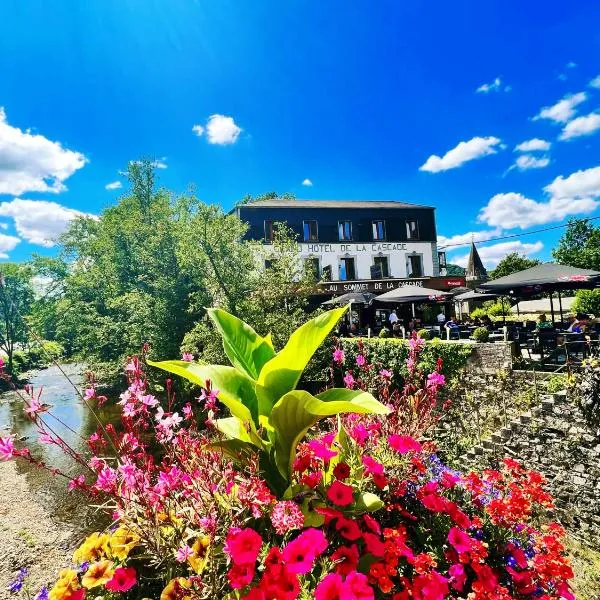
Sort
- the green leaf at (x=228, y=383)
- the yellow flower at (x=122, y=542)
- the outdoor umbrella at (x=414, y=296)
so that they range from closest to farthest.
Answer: the yellow flower at (x=122, y=542), the green leaf at (x=228, y=383), the outdoor umbrella at (x=414, y=296)

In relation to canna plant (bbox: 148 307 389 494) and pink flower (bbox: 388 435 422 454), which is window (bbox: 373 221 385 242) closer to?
pink flower (bbox: 388 435 422 454)

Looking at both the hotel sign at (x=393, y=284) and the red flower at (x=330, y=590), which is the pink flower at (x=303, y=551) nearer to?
the red flower at (x=330, y=590)

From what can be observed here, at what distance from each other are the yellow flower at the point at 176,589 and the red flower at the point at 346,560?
27.0 inches

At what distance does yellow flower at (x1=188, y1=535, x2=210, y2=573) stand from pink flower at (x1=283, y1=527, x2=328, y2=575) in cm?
42

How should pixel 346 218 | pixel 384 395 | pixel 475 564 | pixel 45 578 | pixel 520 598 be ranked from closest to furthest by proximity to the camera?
pixel 475 564 < pixel 520 598 < pixel 384 395 < pixel 45 578 < pixel 346 218

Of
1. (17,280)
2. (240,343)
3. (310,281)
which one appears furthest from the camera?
(17,280)

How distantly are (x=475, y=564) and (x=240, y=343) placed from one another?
185 centimetres

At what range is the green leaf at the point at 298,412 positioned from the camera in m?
1.79

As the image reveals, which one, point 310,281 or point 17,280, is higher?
point 17,280

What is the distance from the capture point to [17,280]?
37.0 m

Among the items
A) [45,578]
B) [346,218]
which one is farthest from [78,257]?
[45,578]

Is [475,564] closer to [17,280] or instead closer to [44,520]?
[44,520]

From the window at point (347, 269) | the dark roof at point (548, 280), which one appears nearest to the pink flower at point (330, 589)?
the dark roof at point (548, 280)

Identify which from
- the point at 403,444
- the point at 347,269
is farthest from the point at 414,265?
the point at 403,444
